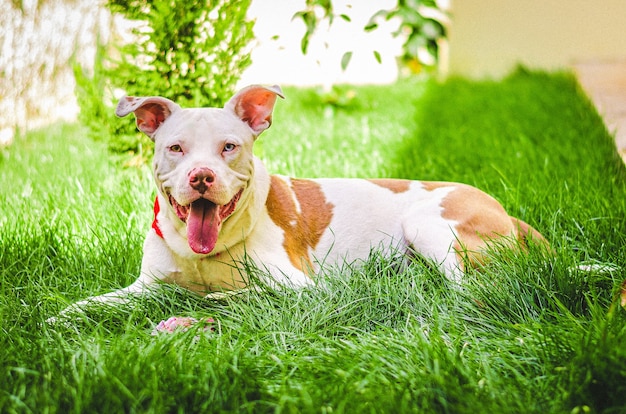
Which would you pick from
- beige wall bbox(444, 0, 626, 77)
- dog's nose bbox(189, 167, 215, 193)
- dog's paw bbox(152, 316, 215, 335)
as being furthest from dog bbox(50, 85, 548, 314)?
beige wall bbox(444, 0, 626, 77)

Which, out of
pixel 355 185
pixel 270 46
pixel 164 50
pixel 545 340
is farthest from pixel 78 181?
pixel 270 46

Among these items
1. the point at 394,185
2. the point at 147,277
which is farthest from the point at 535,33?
the point at 147,277

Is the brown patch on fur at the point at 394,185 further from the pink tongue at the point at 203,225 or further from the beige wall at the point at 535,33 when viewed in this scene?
the beige wall at the point at 535,33

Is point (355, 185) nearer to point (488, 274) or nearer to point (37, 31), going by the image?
point (488, 274)

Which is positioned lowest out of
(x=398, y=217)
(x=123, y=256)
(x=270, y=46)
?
(x=123, y=256)

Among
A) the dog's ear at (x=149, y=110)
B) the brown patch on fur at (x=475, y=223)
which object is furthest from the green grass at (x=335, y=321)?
the dog's ear at (x=149, y=110)

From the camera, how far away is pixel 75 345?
7.66ft

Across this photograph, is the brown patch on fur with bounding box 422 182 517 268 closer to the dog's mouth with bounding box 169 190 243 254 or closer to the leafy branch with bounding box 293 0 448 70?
the dog's mouth with bounding box 169 190 243 254

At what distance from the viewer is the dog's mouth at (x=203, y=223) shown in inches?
104

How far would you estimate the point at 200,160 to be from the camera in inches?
102

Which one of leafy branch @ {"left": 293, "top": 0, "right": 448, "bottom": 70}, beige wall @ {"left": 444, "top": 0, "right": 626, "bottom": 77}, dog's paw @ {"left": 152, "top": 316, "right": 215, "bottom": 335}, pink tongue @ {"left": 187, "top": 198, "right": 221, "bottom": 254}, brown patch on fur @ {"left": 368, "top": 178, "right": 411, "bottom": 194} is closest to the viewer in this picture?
dog's paw @ {"left": 152, "top": 316, "right": 215, "bottom": 335}

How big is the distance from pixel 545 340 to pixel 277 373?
0.81 meters

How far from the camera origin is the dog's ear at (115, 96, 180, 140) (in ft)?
8.96

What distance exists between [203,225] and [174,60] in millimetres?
1611
